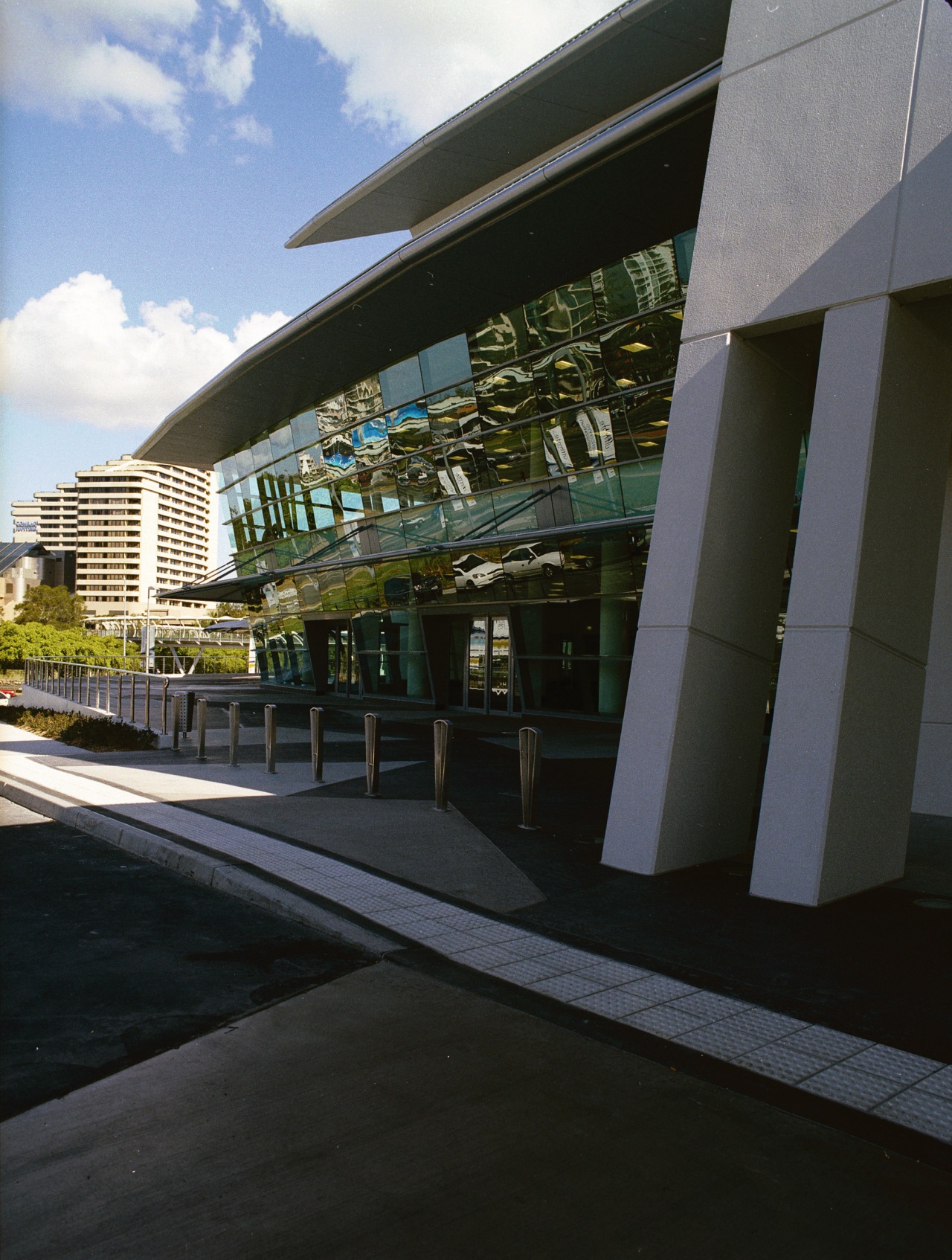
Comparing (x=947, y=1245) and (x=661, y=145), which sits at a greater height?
(x=661, y=145)

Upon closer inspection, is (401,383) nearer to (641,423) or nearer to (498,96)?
(498,96)

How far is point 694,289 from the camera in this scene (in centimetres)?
827

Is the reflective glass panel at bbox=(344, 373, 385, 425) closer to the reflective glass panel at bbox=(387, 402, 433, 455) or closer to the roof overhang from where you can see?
the reflective glass panel at bbox=(387, 402, 433, 455)

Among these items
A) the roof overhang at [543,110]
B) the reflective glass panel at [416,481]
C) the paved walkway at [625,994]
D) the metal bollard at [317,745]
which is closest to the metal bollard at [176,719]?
the metal bollard at [317,745]

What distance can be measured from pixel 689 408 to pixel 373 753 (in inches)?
209

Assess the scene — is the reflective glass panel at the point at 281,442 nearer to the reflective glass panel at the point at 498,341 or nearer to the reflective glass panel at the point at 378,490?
the reflective glass panel at the point at 378,490

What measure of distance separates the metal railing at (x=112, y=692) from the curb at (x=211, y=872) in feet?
26.2

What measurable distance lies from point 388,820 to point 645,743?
9.81 ft

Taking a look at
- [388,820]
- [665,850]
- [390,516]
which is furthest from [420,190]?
[665,850]

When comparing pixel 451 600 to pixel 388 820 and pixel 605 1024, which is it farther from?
pixel 605 1024

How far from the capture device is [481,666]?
2480 centimetres

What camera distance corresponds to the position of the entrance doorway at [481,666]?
77.6 feet

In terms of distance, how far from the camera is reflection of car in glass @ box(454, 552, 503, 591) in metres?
20.7

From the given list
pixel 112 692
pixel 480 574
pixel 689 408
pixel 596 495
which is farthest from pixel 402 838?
pixel 112 692
